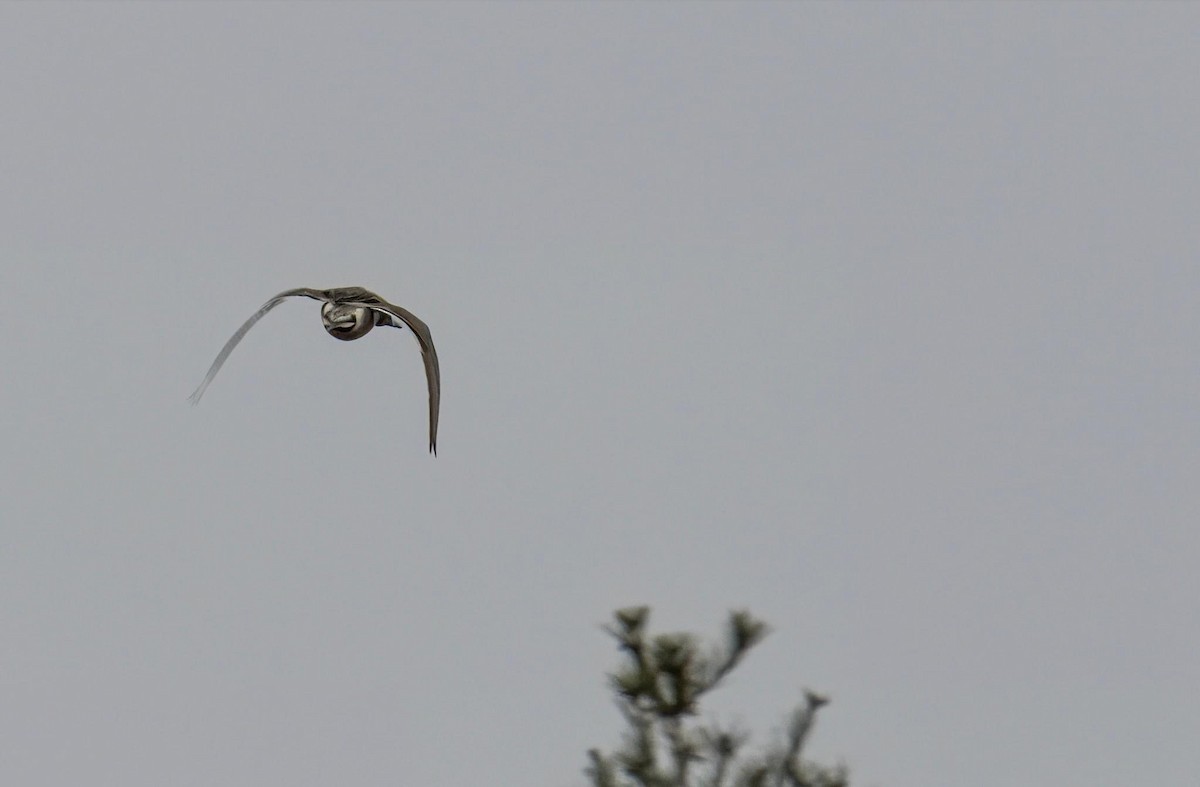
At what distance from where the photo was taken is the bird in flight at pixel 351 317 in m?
19.7

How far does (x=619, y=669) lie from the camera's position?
63.4 ft

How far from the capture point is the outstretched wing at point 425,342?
1891 cm

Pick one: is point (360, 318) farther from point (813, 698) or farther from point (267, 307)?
point (813, 698)

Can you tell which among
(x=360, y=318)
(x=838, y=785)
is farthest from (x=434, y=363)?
(x=838, y=785)

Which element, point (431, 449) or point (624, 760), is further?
point (624, 760)

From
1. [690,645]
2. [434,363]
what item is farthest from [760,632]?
[434,363]

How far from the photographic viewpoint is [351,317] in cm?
2011

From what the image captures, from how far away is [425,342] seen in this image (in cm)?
1969

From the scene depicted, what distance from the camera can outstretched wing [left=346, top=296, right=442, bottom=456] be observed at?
18.9 meters

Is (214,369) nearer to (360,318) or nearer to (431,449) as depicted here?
(360,318)

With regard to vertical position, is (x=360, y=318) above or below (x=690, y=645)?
above

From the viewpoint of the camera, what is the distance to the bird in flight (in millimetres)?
19672

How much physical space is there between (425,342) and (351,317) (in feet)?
2.21

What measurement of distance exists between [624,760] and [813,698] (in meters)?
1.48
